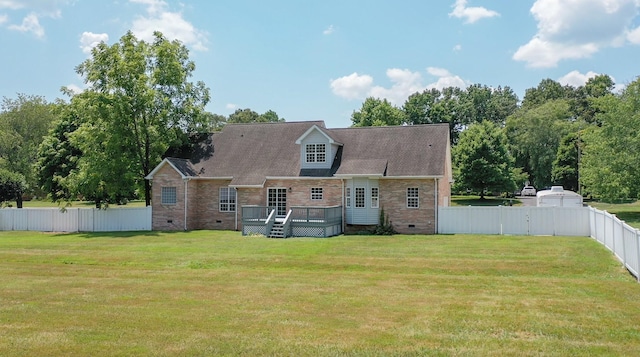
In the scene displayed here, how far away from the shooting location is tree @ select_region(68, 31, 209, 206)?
33.7m

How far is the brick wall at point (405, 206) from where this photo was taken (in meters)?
29.4

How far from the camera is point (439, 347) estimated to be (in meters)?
8.66

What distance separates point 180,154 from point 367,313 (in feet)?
90.2

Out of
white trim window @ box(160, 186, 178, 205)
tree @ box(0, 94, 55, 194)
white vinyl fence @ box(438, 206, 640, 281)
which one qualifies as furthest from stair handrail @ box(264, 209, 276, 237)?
tree @ box(0, 94, 55, 194)

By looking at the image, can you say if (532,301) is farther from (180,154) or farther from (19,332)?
(180,154)

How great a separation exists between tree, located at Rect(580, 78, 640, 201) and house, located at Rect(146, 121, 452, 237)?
14.9m

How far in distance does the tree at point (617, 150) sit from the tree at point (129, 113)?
97.6 ft

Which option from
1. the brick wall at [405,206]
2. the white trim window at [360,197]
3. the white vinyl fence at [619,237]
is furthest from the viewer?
the white trim window at [360,197]

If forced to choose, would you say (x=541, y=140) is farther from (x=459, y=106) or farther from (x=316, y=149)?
(x=316, y=149)

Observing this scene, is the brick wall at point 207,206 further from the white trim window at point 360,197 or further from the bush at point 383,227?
the bush at point 383,227

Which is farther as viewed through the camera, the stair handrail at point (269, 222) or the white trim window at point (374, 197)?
the white trim window at point (374, 197)

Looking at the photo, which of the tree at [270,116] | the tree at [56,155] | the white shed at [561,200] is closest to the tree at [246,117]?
the tree at [270,116]

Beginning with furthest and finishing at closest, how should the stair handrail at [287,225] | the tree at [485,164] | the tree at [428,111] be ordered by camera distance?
1. the tree at [428,111]
2. the tree at [485,164]
3. the stair handrail at [287,225]

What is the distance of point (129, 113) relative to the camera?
3462 centimetres
